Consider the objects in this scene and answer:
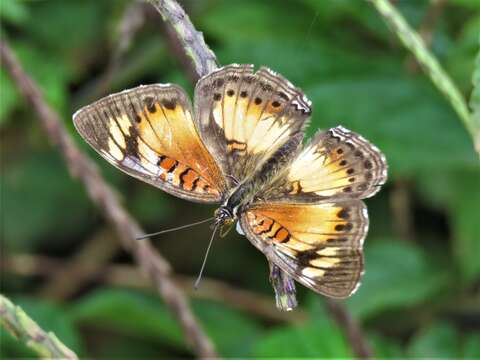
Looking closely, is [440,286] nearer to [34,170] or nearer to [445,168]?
[445,168]

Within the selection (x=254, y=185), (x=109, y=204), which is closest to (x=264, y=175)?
(x=254, y=185)

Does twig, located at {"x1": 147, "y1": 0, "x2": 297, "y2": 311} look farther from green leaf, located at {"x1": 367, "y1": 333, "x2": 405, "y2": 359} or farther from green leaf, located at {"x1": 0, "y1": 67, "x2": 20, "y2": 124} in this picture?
green leaf, located at {"x1": 0, "y1": 67, "x2": 20, "y2": 124}

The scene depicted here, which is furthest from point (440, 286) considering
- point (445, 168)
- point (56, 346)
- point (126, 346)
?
point (56, 346)

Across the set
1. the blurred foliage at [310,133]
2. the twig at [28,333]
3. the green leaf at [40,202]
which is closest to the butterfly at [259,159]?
the twig at [28,333]

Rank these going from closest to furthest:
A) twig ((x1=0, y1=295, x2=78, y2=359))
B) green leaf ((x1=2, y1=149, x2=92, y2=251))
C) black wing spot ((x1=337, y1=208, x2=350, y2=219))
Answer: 1. twig ((x1=0, y1=295, x2=78, y2=359))
2. black wing spot ((x1=337, y1=208, x2=350, y2=219))
3. green leaf ((x1=2, y1=149, x2=92, y2=251))

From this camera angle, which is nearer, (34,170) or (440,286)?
(440,286)

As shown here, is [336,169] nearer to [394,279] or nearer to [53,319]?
[394,279]

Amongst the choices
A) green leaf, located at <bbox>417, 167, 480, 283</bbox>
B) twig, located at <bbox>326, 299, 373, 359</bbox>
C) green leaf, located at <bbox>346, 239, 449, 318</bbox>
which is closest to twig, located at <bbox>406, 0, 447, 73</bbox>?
green leaf, located at <bbox>417, 167, 480, 283</bbox>
